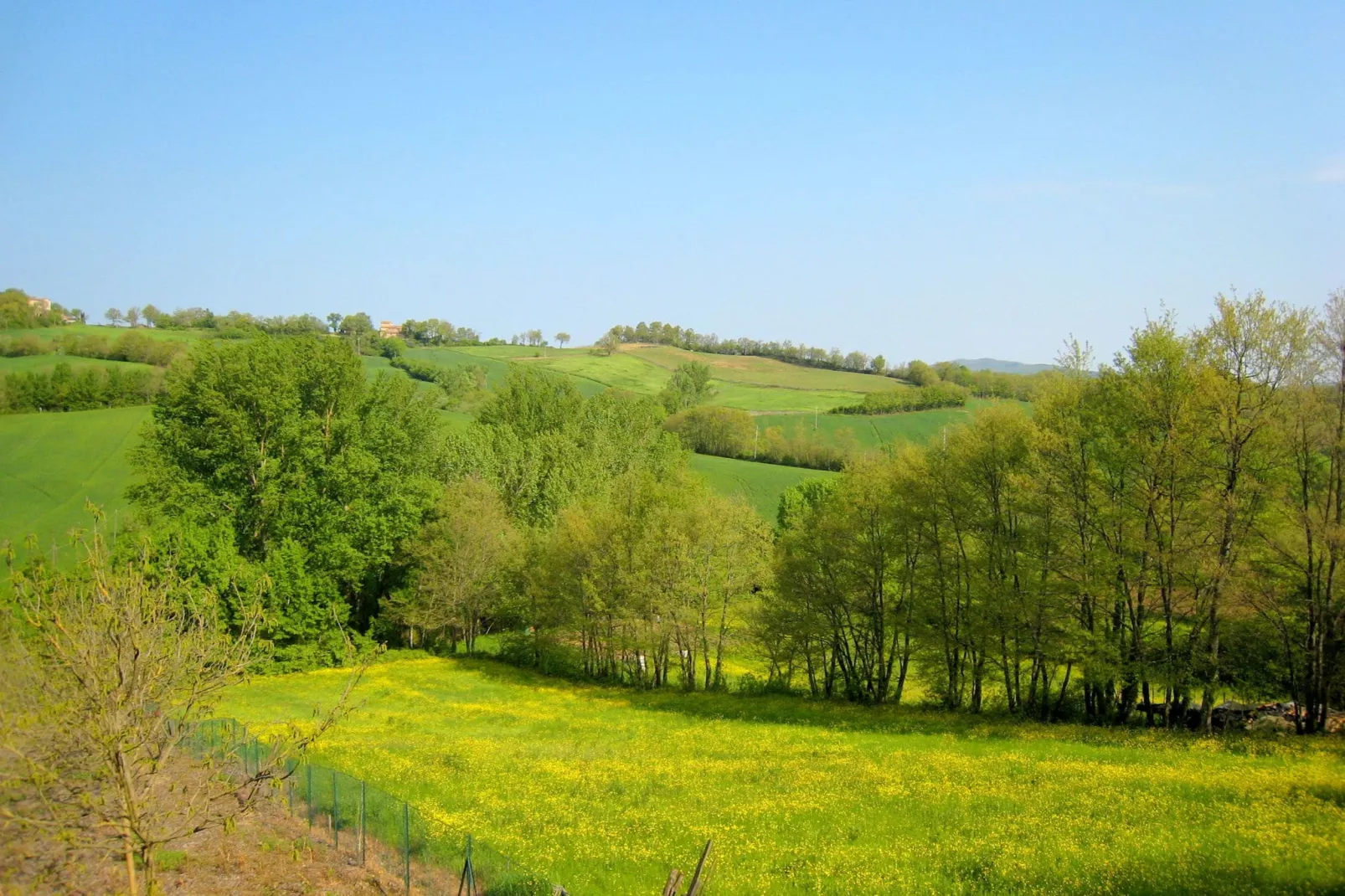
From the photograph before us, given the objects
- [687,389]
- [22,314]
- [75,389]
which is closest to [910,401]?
[687,389]

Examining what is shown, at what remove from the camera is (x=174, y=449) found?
184 feet

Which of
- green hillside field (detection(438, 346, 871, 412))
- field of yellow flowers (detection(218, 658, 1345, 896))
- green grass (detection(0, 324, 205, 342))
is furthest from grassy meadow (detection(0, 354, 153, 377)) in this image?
field of yellow flowers (detection(218, 658, 1345, 896))

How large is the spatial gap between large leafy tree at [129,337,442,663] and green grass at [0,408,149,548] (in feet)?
99.5

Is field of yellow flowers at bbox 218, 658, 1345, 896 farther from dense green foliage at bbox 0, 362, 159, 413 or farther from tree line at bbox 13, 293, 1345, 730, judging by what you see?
dense green foliage at bbox 0, 362, 159, 413

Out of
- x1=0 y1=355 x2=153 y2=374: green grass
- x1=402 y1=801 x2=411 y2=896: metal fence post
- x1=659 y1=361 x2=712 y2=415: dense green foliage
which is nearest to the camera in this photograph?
x1=402 y1=801 x2=411 y2=896: metal fence post

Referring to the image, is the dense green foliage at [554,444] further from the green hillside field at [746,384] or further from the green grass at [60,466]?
the green hillside field at [746,384]

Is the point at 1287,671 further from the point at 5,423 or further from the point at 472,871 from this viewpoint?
the point at 5,423

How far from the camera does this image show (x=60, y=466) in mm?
90312

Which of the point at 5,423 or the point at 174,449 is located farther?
the point at 5,423

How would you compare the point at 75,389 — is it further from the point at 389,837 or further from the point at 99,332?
the point at 389,837

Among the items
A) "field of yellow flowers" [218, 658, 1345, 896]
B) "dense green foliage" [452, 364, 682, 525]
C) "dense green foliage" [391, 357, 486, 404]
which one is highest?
"dense green foliage" [391, 357, 486, 404]

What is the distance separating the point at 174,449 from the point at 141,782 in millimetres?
49857

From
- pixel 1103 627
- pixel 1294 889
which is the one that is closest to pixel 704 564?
pixel 1103 627

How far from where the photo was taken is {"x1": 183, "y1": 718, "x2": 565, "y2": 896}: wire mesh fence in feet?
52.5
